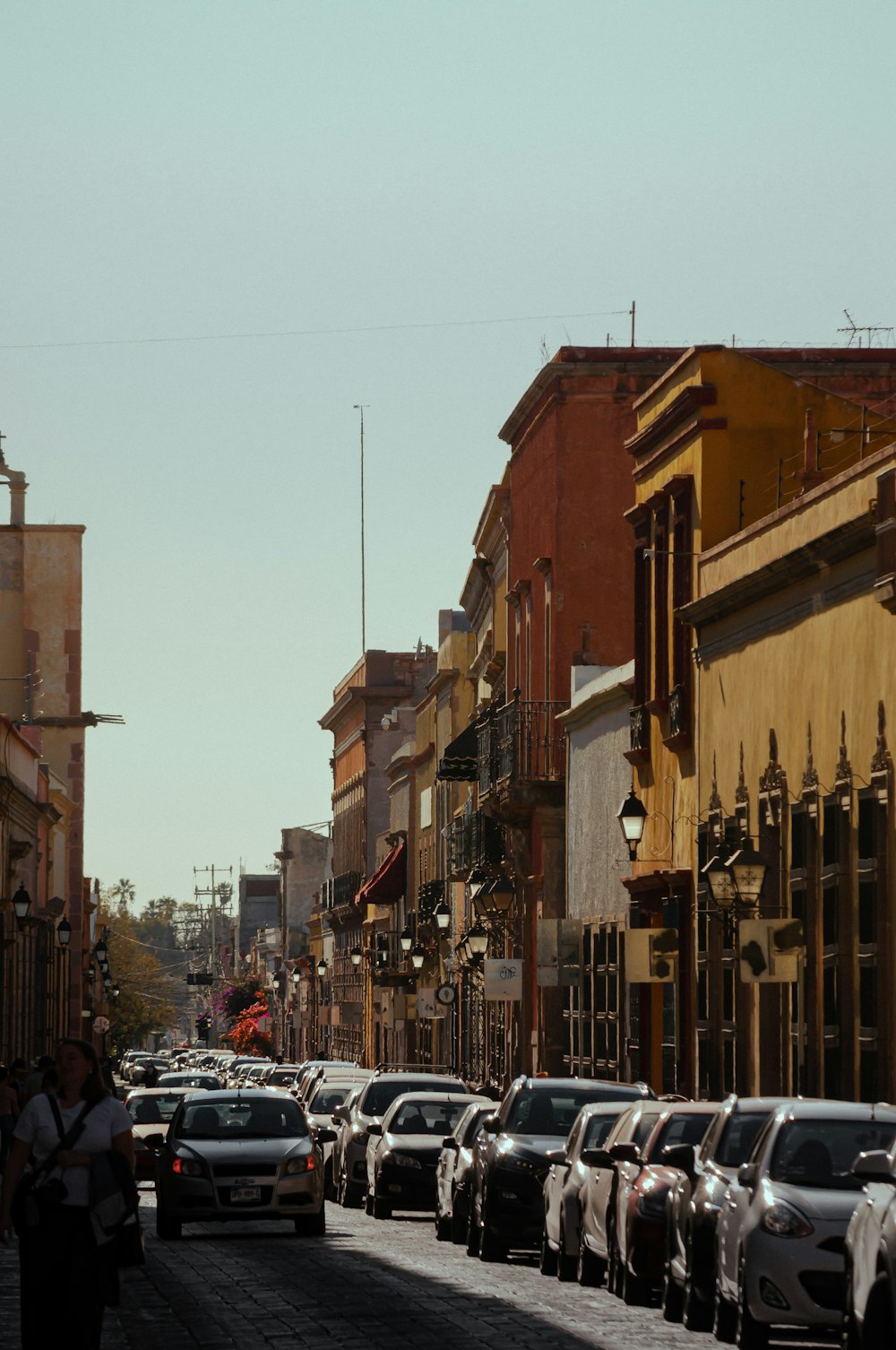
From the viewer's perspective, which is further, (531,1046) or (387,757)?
(387,757)

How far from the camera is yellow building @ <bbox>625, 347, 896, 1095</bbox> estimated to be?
110ft

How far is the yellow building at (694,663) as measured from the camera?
1316 inches

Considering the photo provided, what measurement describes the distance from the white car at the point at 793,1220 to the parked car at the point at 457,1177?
394 inches

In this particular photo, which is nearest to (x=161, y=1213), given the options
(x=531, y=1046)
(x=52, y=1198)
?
(x=52, y=1198)

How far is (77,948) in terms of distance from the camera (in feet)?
327

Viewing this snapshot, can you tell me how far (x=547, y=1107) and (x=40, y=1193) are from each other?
12.8m

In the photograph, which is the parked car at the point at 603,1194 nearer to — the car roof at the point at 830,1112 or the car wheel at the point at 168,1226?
the car roof at the point at 830,1112

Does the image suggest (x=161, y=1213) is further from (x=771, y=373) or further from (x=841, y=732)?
(x=771, y=373)

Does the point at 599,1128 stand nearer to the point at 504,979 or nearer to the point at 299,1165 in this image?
the point at 299,1165

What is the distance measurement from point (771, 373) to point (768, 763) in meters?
6.66

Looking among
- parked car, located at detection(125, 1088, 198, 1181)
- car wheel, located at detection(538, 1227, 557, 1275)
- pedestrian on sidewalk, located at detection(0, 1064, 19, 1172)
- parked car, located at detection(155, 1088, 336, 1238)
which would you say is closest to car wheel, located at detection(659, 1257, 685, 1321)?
car wheel, located at detection(538, 1227, 557, 1275)

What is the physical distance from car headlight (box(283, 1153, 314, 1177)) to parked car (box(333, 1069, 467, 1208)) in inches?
249

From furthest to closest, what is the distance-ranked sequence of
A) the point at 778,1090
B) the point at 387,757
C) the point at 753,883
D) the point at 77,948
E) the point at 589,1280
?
the point at 387,757
the point at 77,948
the point at 778,1090
the point at 753,883
the point at 589,1280

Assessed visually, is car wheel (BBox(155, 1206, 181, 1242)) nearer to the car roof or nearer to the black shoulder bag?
the car roof
